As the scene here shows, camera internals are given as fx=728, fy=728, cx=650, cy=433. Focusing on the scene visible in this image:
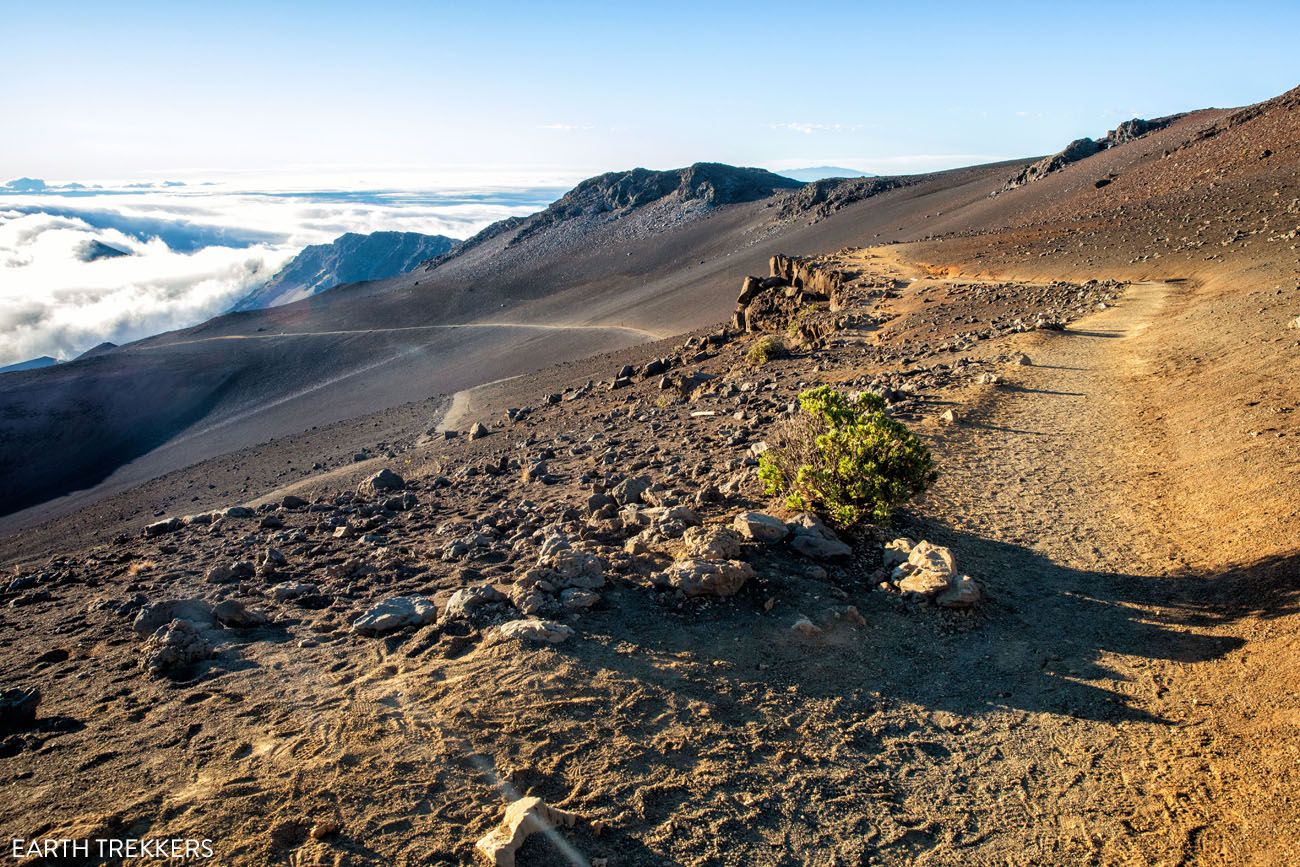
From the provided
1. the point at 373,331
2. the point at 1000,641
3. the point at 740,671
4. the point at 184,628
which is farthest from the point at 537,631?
the point at 373,331

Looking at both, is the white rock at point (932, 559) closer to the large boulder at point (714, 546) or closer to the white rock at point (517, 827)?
the large boulder at point (714, 546)

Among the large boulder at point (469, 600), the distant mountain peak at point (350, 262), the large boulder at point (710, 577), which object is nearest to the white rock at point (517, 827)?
the large boulder at point (469, 600)

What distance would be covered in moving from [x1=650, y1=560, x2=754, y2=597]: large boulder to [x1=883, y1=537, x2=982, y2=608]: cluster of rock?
3.63ft

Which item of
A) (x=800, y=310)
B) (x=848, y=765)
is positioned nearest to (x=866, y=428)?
(x=848, y=765)

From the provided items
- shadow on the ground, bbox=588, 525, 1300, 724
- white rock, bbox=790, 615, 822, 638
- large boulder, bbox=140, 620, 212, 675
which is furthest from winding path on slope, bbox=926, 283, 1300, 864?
large boulder, bbox=140, 620, 212, 675

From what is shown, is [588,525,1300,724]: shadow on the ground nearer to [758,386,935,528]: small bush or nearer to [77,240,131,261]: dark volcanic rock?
[758,386,935,528]: small bush

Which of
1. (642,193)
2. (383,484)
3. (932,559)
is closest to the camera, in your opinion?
(932,559)

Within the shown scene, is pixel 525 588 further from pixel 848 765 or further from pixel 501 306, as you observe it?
pixel 501 306

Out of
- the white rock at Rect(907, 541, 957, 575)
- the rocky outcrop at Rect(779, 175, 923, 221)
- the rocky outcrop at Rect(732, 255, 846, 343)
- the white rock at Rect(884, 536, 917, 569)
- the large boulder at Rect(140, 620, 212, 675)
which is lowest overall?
the large boulder at Rect(140, 620, 212, 675)

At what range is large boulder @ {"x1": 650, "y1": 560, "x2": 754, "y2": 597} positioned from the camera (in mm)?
4938

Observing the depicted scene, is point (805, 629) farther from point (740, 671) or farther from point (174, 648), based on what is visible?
point (174, 648)

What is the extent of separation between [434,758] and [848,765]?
205cm

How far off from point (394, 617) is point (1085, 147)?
5202 centimetres

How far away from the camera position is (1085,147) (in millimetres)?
44375
